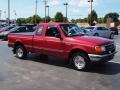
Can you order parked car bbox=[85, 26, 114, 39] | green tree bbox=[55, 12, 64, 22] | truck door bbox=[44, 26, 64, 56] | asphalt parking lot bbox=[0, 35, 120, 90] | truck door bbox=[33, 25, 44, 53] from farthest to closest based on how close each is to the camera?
1. green tree bbox=[55, 12, 64, 22]
2. parked car bbox=[85, 26, 114, 39]
3. truck door bbox=[33, 25, 44, 53]
4. truck door bbox=[44, 26, 64, 56]
5. asphalt parking lot bbox=[0, 35, 120, 90]

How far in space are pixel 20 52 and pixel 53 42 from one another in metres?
3.02

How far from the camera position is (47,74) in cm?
1030

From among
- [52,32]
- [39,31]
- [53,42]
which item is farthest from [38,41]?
[53,42]

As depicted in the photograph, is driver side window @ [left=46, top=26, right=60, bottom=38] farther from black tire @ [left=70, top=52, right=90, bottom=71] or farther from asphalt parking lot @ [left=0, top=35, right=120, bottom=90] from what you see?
asphalt parking lot @ [left=0, top=35, right=120, bottom=90]

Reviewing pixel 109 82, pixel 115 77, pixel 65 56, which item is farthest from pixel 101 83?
pixel 65 56

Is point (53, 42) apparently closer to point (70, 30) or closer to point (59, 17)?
point (70, 30)

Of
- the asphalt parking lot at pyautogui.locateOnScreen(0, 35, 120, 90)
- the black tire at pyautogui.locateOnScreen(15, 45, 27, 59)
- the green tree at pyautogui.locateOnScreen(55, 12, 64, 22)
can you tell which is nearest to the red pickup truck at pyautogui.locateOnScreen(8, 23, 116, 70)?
the black tire at pyautogui.locateOnScreen(15, 45, 27, 59)

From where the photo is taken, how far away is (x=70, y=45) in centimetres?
1130

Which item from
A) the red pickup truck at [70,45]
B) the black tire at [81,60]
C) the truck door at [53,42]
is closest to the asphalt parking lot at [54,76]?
the black tire at [81,60]

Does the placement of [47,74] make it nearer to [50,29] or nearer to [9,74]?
[9,74]

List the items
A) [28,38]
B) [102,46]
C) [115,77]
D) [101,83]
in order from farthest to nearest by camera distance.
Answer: [28,38] < [102,46] < [115,77] < [101,83]

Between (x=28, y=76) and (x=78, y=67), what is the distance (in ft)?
7.11

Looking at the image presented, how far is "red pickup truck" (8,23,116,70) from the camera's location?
10.7 m

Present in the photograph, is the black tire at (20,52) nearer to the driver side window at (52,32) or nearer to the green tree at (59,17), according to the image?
the driver side window at (52,32)
